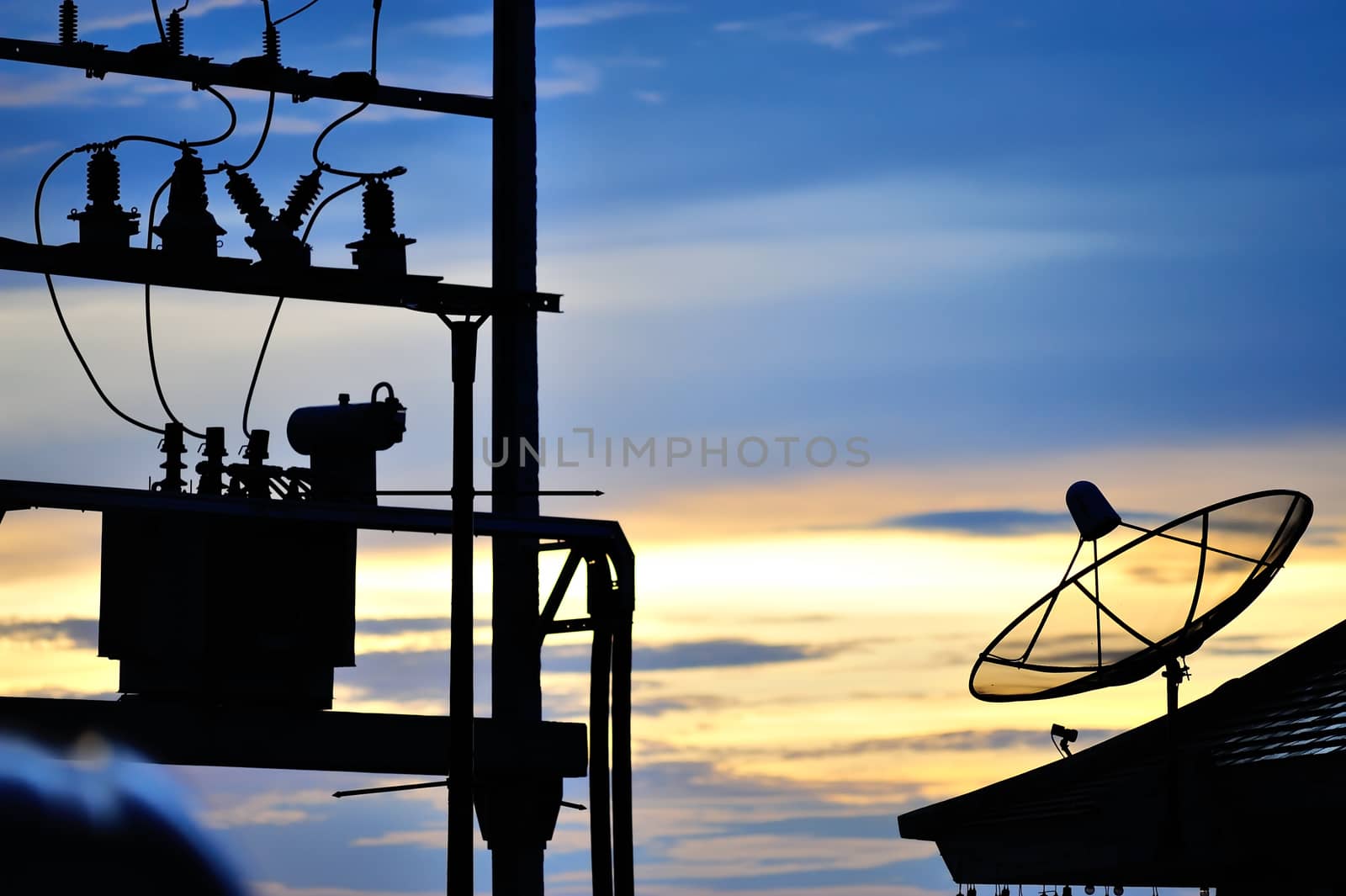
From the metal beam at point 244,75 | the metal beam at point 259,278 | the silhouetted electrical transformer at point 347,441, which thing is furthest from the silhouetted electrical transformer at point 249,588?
the metal beam at point 244,75

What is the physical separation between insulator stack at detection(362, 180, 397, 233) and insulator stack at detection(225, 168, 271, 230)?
3.99ft

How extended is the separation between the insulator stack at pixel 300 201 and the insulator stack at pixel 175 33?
229 cm

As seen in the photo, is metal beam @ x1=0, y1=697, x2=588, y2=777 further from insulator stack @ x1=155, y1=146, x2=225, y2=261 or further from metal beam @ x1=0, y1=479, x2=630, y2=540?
insulator stack @ x1=155, y1=146, x2=225, y2=261

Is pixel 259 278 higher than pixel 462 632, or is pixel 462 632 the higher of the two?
pixel 259 278

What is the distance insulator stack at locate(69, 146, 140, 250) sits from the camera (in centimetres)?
2539

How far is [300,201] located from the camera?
26.2m

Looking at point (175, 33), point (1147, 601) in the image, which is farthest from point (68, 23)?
point (1147, 601)

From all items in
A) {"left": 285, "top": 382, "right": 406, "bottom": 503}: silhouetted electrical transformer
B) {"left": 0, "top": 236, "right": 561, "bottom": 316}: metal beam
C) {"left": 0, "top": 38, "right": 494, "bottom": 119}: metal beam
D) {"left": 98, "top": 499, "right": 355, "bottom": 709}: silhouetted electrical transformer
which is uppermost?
{"left": 0, "top": 38, "right": 494, "bottom": 119}: metal beam

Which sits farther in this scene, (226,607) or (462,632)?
(226,607)

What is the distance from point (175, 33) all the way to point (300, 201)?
9.07ft

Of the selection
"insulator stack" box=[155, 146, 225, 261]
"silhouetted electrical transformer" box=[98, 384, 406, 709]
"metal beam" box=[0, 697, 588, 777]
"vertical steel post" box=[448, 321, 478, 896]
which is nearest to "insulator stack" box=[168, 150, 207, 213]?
"insulator stack" box=[155, 146, 225, 261]

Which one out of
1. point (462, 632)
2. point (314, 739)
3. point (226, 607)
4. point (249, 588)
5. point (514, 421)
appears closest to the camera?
point (462, 632)

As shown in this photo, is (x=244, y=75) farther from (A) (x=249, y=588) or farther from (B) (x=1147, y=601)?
(B) (x=1147, y=601)

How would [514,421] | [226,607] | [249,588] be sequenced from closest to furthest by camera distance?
[226,607], [249,588], [514,421]
